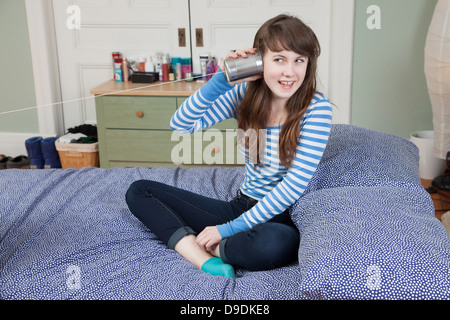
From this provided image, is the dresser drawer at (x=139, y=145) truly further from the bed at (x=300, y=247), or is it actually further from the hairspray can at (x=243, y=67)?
the hairspray can at (x=243, y=67)

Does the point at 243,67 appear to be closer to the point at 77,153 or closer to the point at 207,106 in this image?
the point at 207,106

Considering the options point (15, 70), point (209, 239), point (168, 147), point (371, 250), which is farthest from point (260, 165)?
point (15, 70)

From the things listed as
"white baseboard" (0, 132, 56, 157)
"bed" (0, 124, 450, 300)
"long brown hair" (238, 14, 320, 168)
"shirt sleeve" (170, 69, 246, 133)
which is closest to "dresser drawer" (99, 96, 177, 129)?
"white baseboard" (0, 132, 56, 157)

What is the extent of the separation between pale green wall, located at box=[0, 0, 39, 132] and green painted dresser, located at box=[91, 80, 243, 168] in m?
0.65

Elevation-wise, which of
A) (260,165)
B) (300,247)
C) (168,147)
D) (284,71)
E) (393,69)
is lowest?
(168,147)

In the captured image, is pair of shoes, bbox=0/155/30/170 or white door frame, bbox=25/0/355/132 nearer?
white door frame, bbox=25/0/355/132

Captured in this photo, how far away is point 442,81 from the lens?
101 inches

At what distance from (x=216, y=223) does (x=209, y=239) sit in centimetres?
15

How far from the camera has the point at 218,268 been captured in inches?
Result: 56.2

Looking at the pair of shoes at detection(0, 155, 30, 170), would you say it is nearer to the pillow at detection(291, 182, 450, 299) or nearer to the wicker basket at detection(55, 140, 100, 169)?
the wicker basket at detection(55, 140, 100, 169)

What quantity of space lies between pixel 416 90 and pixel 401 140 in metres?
1.16

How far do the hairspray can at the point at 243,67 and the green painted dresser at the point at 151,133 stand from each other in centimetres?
133

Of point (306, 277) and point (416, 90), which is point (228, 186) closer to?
point (306, 277)

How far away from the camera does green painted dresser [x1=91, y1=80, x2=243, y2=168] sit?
9.50 feet
